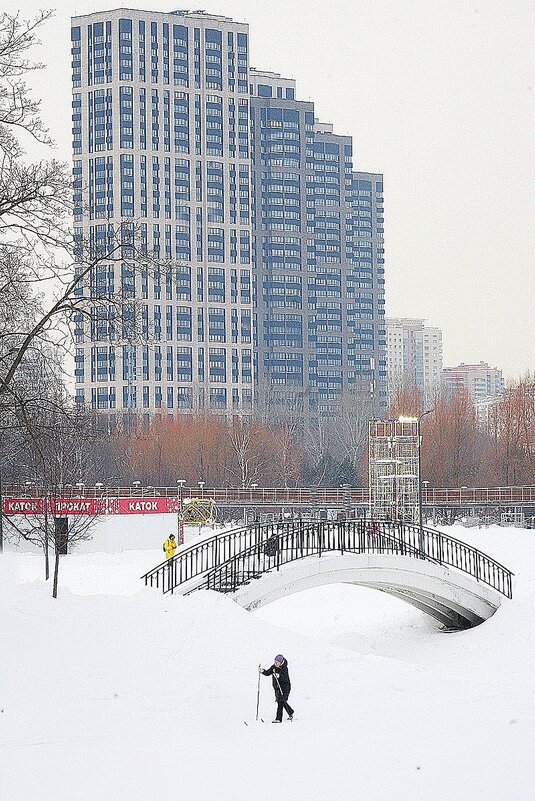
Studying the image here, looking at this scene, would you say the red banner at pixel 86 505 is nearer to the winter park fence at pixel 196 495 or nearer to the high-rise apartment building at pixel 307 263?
the winter park fence at pixel 196 495

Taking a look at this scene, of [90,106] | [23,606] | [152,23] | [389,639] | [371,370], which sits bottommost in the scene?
[389,639]

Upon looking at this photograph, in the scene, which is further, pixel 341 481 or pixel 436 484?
pixel 341 481

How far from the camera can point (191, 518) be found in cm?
5647

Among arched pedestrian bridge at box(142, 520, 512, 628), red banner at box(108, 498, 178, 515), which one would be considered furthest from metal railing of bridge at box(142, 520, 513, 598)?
red banner at box(108, 498, 178, 515)

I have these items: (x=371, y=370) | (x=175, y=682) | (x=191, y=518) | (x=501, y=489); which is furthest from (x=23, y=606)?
(x=371, y=370)

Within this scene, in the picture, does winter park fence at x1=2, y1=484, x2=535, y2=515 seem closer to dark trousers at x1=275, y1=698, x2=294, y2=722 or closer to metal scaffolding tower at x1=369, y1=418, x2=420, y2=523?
metal scaffolding tower at x1=369, y1=418, x2=420, y2=523

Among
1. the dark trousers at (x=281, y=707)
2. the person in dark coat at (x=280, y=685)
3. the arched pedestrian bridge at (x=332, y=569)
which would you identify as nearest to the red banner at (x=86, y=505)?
the arched pedestrian bridge at (x=332, y=569)

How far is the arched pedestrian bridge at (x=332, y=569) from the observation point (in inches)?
1049

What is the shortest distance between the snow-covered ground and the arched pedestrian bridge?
1.76m

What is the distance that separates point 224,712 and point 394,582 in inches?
511

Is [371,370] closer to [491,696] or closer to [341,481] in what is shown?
[341,481]

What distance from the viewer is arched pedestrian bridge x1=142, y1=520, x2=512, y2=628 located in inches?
1049

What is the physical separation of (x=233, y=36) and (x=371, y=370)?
52136 millimetres

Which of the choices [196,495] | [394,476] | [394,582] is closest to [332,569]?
[394,582]
